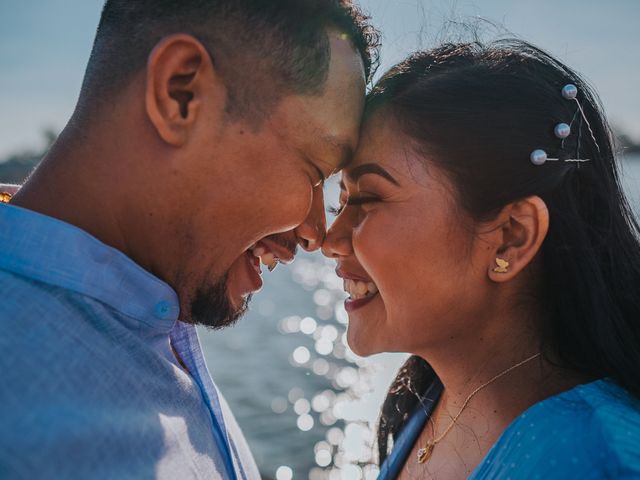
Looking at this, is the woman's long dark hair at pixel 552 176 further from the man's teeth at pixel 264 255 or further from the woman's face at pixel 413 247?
the man's teeth at pixel 264 255

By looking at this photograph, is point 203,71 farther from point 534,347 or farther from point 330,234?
point 534,347

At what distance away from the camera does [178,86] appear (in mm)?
2080

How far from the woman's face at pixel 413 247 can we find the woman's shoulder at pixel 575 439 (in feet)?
1.76

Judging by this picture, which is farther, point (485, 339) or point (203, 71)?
point (485, 339)

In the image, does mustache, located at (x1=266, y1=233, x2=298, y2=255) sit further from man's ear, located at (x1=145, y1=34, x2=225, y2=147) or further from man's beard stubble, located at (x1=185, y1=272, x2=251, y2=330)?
man's ear, located at (x1=145, y1=34, x2=225, y2=147)

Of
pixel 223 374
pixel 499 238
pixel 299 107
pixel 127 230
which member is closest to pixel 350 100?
pixel 299 107

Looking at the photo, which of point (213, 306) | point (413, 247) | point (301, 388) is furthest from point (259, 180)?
point (301, 388)

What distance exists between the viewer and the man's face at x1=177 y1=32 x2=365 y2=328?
7.32ft

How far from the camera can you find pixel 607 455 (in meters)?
1.78

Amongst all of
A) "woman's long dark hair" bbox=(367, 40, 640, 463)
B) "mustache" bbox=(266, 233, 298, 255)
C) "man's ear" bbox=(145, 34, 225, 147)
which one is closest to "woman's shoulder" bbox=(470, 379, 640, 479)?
"woman's long dark hair" bbox=(367, 40, 640, 463)

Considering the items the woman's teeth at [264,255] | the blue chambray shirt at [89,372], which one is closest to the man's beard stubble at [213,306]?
the blue chambray shirt at [89,372]

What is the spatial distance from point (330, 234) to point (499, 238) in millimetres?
779

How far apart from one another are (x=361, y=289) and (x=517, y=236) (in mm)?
768

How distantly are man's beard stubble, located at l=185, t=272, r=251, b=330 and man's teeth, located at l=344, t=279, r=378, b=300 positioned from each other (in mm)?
656
